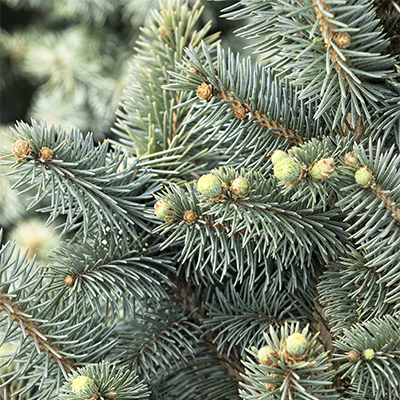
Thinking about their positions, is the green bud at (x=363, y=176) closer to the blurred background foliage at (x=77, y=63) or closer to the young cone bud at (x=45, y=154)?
the young cone bud at (x=45, y=154)

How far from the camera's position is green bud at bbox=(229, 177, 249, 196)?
0.25 metres

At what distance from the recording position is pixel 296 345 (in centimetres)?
21

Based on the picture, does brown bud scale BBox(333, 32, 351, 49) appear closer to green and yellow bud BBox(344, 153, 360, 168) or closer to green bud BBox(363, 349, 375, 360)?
green and yellow bud BBox(344, 153, 360, 168)

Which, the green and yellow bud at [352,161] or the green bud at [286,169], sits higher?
the green and yellow bud at [352,161]

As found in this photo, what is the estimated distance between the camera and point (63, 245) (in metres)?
0.34

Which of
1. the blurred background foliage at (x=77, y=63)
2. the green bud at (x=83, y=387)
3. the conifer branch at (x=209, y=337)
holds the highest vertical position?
the blurred background foliage at (x=77, y=63)

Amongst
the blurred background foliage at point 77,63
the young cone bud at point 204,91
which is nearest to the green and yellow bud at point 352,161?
the young cone bud at point 204,91

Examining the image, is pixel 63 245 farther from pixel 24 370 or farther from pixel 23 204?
pixel 23 204

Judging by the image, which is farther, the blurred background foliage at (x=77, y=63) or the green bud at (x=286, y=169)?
the blurred background foliage at (x=77, y=63)

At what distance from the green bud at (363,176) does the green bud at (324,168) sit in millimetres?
14

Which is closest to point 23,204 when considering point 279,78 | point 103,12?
point 103,12

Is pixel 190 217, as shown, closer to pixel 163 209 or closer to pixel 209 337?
pixel 163 209

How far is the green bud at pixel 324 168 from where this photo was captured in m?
0.23

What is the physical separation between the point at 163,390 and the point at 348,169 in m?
0.26
